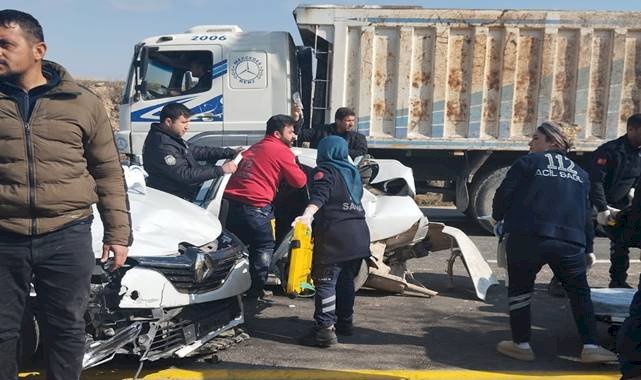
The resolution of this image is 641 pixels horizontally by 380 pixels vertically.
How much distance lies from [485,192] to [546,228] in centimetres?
527

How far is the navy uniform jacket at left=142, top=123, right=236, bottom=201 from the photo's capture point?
18.1 feet

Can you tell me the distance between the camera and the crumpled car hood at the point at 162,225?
3.91 metres

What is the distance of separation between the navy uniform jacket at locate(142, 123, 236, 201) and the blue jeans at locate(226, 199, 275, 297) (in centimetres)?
40

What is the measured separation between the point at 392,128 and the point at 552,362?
5.26 meters

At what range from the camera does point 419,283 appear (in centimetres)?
643

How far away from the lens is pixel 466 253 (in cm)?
588

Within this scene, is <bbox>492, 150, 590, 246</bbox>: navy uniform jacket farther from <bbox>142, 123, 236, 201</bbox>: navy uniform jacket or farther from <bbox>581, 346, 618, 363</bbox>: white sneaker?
<bbox>142, 123, 236, 201</bbox>: navy uniform jacket

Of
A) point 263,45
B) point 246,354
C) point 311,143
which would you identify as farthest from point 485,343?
point 263,45

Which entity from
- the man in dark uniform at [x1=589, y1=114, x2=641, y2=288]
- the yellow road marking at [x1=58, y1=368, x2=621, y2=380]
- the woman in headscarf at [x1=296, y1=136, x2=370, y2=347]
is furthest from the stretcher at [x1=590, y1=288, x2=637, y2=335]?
the woman in headscarf at [x1=296, y1=136, x2=370, y2=347]

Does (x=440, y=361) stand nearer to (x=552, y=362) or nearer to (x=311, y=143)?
(x=552, y=362)

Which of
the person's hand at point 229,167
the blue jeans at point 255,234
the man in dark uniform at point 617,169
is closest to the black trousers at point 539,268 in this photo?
the man in dark uniform at point 617,169

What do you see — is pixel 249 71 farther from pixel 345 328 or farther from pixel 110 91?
pixel 110 91

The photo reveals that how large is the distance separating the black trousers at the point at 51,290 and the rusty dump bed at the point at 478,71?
21.4 feet

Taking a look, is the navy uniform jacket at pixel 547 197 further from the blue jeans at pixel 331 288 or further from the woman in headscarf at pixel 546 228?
the blue jeans at pixel 331 288
